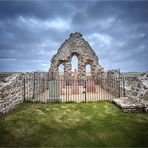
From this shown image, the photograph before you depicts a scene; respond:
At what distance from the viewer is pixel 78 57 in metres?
24.7

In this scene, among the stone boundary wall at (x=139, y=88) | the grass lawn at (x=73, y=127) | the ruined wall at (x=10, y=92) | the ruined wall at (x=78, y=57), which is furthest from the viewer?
the ruined wall at (x=78, y=57)

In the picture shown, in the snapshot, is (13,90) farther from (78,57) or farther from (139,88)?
(78,57)

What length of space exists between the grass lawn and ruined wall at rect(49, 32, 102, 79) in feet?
48.1

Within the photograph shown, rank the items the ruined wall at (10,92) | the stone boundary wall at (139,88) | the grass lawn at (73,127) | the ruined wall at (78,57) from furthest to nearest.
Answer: the ruined wall at (78,57) → the stone boundary wall at (139,88) → the ruined wall at (10,92) → the grass lawn at (73,127)

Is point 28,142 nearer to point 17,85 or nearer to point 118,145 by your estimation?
point 118,145

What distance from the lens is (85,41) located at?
81.8 feet

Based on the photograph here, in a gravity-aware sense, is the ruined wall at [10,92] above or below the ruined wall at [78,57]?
below

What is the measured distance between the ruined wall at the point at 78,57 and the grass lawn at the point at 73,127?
1466cm

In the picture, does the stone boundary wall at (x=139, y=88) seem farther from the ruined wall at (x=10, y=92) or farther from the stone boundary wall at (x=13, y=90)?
the ruined wall at (x=10, y=92)

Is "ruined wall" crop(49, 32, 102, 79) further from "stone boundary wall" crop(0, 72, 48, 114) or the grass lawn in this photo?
the grass lawn

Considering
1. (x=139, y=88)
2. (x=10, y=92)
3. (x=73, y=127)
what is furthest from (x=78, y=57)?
(x=73, y=127)

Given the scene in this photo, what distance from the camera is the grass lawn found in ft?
19.0

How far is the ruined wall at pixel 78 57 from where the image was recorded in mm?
24406

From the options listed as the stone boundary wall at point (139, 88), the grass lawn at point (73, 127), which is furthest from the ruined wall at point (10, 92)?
the stone boundary wall at point (139, 88)
